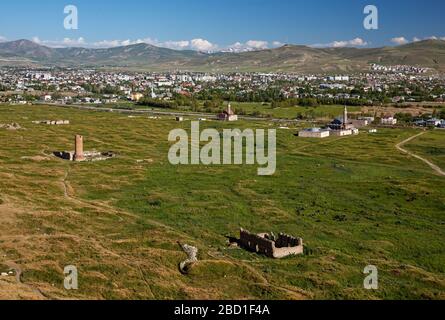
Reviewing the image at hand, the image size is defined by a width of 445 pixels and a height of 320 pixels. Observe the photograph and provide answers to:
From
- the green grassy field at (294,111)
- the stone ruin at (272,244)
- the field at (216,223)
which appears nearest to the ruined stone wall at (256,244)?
the stone ruin at (272,244)

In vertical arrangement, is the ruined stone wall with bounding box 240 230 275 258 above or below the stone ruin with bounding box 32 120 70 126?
below

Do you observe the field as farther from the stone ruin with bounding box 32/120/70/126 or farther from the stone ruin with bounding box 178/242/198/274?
the stone ruin with bounding box 32/120/70/126

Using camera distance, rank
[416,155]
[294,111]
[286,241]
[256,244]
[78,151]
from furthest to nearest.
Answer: [294,111] < [416,155] < [78,151] < [286,241] < [256,244]

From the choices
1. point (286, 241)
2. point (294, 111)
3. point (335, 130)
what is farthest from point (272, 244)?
point (294, 111)

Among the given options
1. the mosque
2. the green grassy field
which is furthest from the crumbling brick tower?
the green grassy field

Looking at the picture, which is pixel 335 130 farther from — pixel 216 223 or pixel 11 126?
pixel 216 223

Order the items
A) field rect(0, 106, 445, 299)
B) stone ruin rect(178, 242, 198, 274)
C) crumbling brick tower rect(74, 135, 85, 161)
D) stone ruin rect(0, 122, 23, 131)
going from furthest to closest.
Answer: stone ruin rect(0, 122, 23, 131)
crumbling brick tower rect(74, 135, 85, 161)
stone ruin rect(178, 242, 198, 274)
field rect(0, 106, 445, 299)
